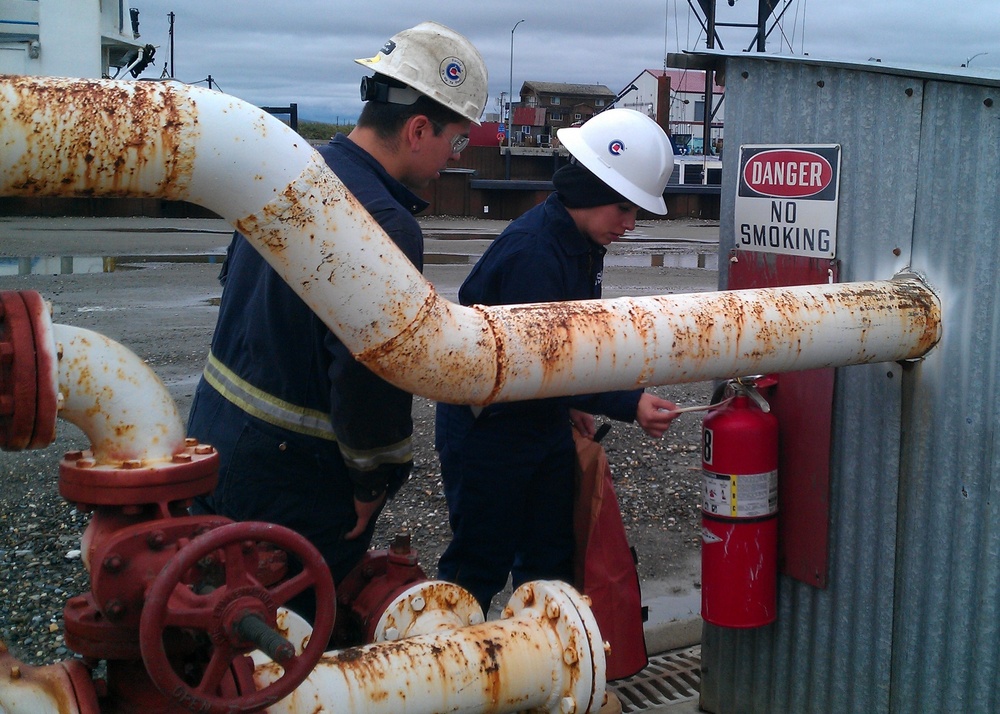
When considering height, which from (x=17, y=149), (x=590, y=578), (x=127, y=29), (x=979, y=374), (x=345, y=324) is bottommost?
(x=590, y=578)

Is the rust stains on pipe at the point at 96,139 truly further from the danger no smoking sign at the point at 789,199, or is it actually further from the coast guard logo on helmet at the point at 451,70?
the danger no smoking sign at the point at 789,199

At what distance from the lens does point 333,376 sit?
6.85ft

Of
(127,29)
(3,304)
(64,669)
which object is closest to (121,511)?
(64,669)

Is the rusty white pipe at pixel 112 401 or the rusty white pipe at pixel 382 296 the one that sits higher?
the rusty white pipe at pixel 382 296

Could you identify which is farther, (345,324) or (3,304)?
(345,324)

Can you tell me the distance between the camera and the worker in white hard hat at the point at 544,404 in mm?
2906

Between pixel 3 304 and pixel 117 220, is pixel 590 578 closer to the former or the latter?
pixel 3 304

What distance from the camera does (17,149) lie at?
1.30 m

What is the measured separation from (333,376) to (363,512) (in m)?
0.41

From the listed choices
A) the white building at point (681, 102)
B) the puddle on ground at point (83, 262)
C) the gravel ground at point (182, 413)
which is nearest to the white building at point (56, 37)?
the puddle on ground at point (83, 262)

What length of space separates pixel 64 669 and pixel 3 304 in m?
0.60

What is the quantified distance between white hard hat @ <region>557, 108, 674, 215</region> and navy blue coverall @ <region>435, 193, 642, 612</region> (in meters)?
0.18

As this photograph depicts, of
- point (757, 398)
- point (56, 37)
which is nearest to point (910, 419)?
point (757, 398)

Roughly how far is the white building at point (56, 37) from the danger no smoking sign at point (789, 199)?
2215 centimetres
